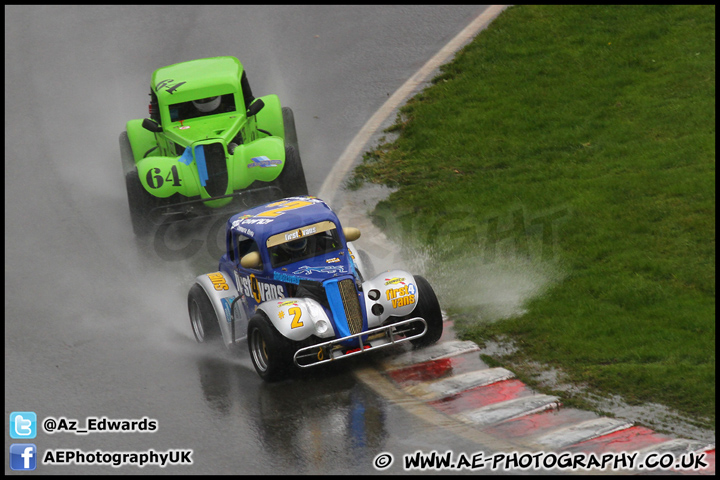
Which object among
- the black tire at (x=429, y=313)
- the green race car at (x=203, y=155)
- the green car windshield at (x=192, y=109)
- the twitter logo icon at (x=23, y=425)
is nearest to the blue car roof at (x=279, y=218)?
the black tire at (x=429, y=313)

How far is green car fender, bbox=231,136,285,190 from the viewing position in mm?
14625

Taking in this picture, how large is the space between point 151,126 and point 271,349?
22.5ft

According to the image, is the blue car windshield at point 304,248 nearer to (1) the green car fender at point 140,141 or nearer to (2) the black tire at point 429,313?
(2) the black tire at point 429,313

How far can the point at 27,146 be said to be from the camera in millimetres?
18703

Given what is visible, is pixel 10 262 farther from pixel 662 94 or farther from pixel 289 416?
pixel 662 94

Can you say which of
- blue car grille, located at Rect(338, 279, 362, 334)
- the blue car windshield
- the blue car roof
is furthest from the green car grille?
blue car grille, located at Rect(338, 279, 362, 334)

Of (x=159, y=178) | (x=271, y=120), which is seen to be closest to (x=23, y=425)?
(x=159, y=178)

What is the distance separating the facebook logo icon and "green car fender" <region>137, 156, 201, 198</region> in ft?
19.0

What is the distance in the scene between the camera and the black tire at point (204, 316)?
456 inches

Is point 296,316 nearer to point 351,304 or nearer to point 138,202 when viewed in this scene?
point 351,304

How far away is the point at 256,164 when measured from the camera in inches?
576

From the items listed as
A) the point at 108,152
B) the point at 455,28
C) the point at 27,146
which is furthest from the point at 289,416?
the point at 455,28

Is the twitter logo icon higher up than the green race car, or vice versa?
the green race car

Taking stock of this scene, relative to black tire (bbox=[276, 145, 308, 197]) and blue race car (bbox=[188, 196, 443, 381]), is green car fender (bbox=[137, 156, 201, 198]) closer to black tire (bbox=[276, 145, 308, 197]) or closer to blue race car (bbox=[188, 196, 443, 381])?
black tire (bbox=[276, 145, 308, 197])
